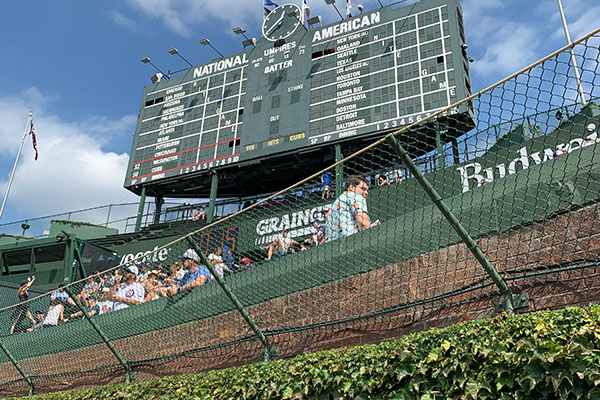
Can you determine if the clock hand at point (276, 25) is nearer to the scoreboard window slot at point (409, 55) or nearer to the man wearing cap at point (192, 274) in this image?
the scoreboard window slot at point (409, 55)

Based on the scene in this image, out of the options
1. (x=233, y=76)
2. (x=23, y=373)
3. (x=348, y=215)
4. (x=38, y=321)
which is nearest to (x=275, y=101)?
(x=233, y=76)

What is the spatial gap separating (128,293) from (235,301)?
12.5 ft

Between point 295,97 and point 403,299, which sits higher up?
point 295,97

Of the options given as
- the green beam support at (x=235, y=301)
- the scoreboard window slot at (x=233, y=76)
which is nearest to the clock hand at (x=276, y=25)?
the scoreboard window slot at (x=233, y=76)

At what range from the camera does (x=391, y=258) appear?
175 inches

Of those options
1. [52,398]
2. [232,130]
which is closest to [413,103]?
[232,130]

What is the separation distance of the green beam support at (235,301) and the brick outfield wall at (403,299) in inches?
4.8

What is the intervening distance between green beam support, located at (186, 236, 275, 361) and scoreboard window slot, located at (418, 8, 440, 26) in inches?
488

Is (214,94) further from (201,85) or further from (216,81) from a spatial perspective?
(201,85)

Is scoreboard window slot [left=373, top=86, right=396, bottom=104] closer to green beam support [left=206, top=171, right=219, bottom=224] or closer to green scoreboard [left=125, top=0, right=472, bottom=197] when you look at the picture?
green scoreboard [left=125, top=0, right=472, bottom=197]

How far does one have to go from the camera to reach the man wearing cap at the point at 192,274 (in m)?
5.91

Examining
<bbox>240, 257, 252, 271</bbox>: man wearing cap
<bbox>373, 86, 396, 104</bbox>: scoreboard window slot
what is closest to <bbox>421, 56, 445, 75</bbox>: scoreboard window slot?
<bbox>373, 86, 396, 104</bbox>: scoreboard window slot

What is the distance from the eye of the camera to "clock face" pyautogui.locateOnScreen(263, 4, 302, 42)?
1788 centimetres

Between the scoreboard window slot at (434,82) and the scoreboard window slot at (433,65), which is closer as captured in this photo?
the scoreboard window slot at (434,82)
